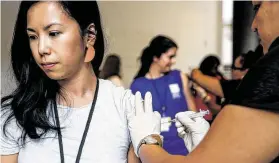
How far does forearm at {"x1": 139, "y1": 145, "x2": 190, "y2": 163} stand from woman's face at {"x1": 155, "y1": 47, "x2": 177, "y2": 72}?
181cm

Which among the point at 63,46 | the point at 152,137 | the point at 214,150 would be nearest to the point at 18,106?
the point at 63,46

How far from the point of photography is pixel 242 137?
0.72 meters

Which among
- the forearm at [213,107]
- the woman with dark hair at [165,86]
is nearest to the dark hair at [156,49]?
the woman with dark hair at [165,86]

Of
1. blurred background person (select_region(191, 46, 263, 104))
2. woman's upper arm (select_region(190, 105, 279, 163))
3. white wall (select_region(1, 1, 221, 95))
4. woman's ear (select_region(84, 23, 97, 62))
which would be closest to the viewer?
woman's upper arm (select_region(190, 105, 279, 163))

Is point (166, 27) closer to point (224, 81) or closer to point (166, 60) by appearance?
point (166, 60)

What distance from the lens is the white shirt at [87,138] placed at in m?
1.04

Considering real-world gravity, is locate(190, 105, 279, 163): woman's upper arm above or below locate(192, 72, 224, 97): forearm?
above

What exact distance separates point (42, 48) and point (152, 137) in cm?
39

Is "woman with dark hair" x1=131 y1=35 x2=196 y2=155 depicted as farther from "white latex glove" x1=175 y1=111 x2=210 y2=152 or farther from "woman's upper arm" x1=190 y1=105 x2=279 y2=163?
"woman's upper arm" x1=190 y1=105 x2=279 y2=163

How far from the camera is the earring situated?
1.12 m

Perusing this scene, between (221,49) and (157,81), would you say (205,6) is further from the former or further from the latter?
(157,81)

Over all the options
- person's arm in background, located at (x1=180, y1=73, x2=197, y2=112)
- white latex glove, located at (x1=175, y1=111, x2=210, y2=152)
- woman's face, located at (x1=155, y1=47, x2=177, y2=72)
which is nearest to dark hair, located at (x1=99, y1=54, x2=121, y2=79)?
woman's face, located at (x1=155, y1=47, x2=177, y2=72)

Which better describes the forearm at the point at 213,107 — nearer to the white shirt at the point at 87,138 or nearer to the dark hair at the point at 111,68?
the dark hair at the point at 111,68

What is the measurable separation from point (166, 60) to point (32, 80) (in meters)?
1.73
